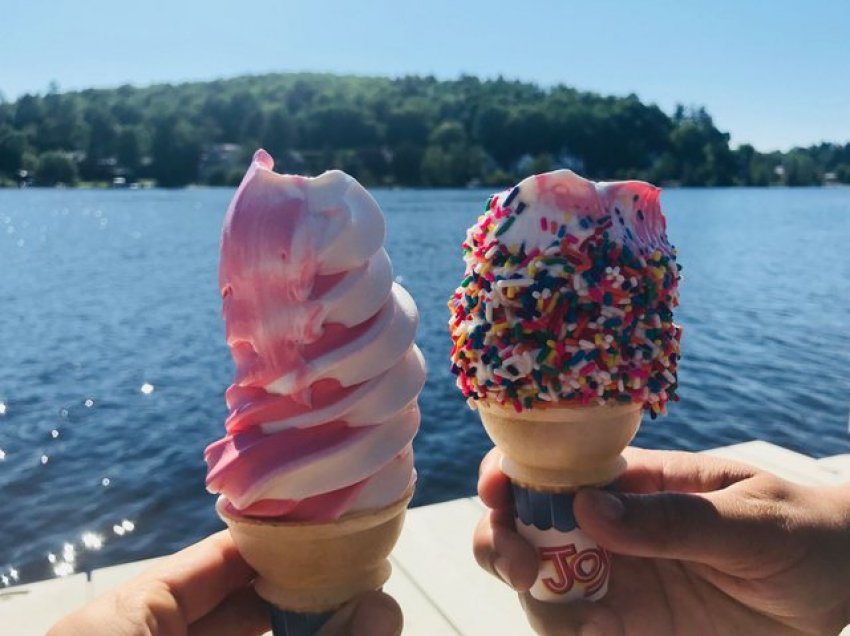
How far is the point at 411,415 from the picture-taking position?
1984 millimetres

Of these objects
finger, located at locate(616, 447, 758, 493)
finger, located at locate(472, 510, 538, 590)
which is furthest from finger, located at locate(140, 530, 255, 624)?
finger, located at locate(616, 447, 758, 493)

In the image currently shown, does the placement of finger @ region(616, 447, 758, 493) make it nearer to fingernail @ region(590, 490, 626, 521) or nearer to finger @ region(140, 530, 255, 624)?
fingernail @ region(590, 490, 626, 521)

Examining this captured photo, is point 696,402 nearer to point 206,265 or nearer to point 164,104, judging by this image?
point 206,265

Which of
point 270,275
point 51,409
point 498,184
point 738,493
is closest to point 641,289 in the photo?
point 738,493

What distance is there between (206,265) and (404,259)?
265 inches

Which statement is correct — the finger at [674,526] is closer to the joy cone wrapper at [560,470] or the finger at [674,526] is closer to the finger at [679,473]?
the joy cone wrapper at [560,470]

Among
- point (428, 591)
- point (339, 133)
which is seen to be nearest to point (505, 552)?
point (428, 591)

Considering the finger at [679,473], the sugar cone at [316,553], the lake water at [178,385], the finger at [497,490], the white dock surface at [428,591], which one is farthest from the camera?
the lake water at [178,385]

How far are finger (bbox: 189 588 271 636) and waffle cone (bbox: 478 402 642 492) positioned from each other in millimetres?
750

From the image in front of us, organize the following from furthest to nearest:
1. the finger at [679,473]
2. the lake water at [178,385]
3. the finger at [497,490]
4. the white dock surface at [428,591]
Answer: the lake water at [178,385], the white dock surface at [428,591], the finger at [679,473], the finger at [497,490]

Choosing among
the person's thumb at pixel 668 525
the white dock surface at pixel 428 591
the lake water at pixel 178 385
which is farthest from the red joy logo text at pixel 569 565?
the lake water at pixel 178 385

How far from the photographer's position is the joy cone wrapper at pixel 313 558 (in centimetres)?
180

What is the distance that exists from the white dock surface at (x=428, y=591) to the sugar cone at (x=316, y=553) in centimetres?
165

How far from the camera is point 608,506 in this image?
1.97 m
